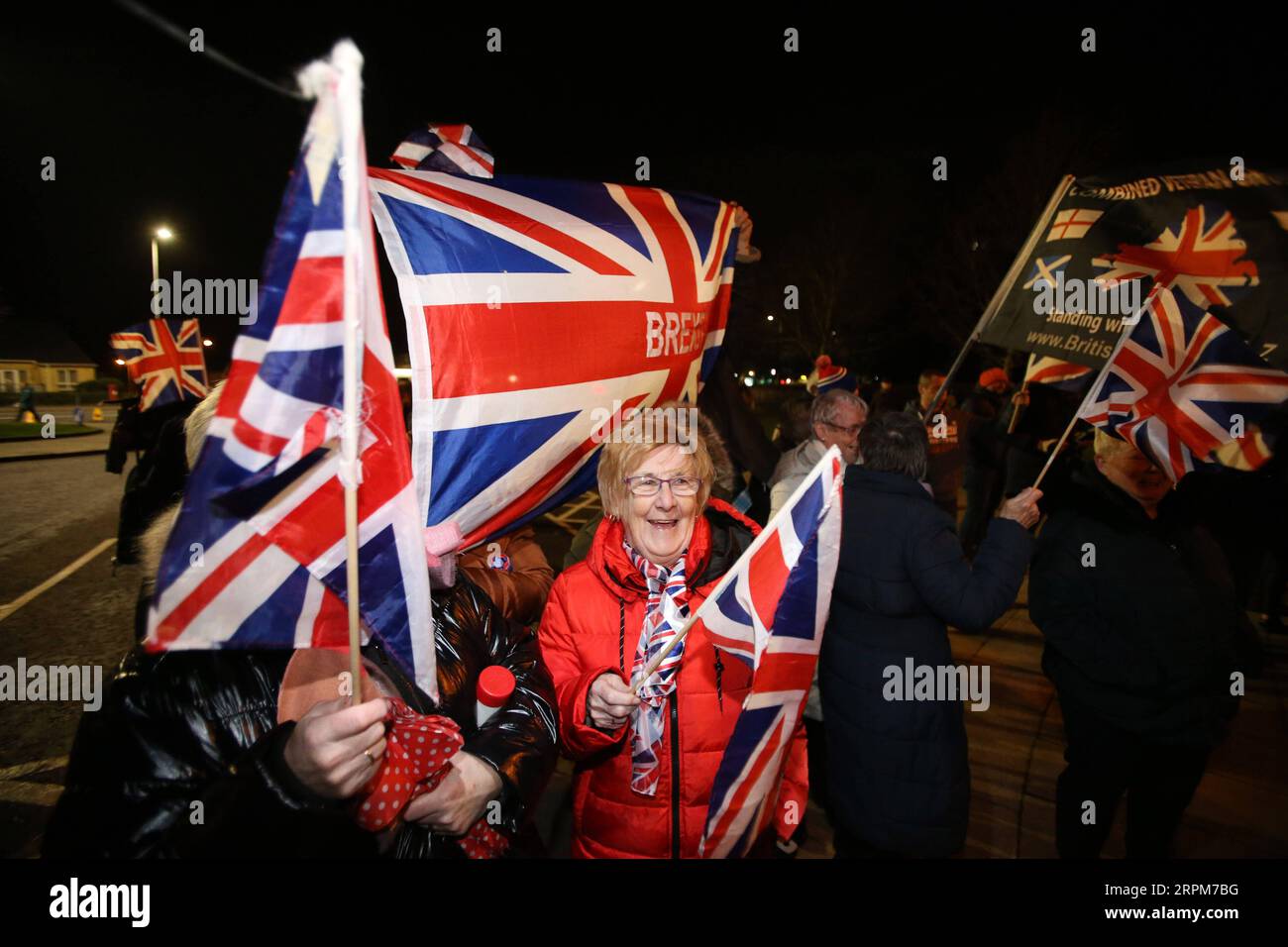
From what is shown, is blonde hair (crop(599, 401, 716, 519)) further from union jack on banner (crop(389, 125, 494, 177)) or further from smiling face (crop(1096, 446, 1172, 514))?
smiling face (crop(1096, 446, 1172, 514))

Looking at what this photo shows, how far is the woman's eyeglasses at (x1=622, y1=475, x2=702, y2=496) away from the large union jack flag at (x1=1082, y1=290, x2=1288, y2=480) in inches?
70.2

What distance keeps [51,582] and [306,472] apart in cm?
876

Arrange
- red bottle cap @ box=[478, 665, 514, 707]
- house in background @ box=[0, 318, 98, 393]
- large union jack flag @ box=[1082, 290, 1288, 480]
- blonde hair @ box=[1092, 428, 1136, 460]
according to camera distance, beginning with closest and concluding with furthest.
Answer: red bottle cap @ box=[478, 665, 514, 707] < large union jack flag @ box=[1082, 290, 1288, 480] < blonde hair @ box=[1092, 428, 1136, 460] < house in background @ box=[0, 318, 98, 393]

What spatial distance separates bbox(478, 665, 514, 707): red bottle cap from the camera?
166 cm

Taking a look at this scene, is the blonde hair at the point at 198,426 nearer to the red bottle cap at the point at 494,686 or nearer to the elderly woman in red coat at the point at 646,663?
the red bottle cap at the point at 494,686

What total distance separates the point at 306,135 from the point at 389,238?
691mm

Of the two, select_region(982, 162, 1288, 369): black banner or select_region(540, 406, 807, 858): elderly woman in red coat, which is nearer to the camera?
select_region(540, 406, 807, 858): elderly woman in red coat

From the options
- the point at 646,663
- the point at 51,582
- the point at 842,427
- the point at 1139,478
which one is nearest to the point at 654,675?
the point at 646,663

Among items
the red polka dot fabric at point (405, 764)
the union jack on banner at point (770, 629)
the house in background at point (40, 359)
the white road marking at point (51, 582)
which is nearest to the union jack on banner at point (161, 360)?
the white road marking at point (51, 582)

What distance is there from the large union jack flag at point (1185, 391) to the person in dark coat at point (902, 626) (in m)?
0.56

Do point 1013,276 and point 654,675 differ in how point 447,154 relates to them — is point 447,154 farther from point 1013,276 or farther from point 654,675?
point 1013,276

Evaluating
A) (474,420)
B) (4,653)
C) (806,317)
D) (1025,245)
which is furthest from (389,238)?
(806,317)

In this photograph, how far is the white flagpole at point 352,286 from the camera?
1.07 meters
